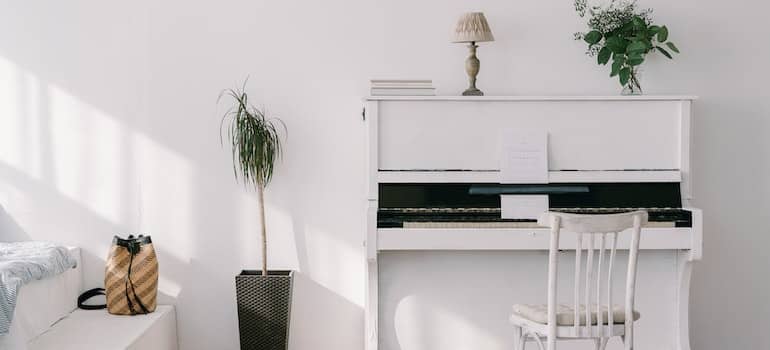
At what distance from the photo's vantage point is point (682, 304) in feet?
11.9

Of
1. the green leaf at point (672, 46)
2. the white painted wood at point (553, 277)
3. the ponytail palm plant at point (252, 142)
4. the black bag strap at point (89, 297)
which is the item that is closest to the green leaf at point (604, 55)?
the green leaf at point (672, 46)

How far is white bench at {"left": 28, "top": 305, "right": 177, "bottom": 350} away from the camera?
344 centimetres

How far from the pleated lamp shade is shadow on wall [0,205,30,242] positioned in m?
2.34

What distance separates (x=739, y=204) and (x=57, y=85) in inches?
136

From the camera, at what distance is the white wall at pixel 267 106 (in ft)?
13.3

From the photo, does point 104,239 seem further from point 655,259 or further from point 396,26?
point 655,259

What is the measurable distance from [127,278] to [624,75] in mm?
2493

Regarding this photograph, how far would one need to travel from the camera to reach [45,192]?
4109 mm

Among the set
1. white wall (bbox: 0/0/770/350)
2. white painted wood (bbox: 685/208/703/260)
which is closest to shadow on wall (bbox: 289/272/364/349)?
white wall (bbox: 0/0/770/350)

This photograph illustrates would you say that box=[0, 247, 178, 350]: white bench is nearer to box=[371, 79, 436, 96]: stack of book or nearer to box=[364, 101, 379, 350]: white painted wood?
box=[364, 101, 379, 350]: white painted wood

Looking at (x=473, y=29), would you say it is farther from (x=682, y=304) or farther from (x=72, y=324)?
(x=72, y=324)

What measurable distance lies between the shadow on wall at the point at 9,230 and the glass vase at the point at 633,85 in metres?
3.01

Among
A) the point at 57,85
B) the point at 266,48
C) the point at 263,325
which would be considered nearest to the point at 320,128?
the point at 266,48

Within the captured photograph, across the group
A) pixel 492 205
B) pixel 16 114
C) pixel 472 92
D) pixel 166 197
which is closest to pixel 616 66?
pixel 472 92
